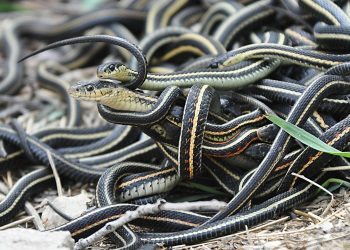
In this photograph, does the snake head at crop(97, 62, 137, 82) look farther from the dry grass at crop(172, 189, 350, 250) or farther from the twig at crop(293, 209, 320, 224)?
the twig at crop(293, 209, 320, 224)

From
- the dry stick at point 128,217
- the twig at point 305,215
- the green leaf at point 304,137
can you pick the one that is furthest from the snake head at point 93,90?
the twig at point 305,215

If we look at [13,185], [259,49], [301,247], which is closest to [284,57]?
[259,49]

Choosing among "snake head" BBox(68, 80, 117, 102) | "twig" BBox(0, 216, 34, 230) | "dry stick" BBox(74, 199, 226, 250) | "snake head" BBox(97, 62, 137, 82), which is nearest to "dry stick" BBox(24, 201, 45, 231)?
"twig" BBox(0, 216, 34, 230)

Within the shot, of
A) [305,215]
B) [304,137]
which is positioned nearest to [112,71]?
[304,137]

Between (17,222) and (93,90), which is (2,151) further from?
(93,90)

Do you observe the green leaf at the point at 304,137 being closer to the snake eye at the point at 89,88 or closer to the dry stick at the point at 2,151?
the snake eye at the point at 89,88

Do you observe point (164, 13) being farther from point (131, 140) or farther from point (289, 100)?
point (289, 100)
